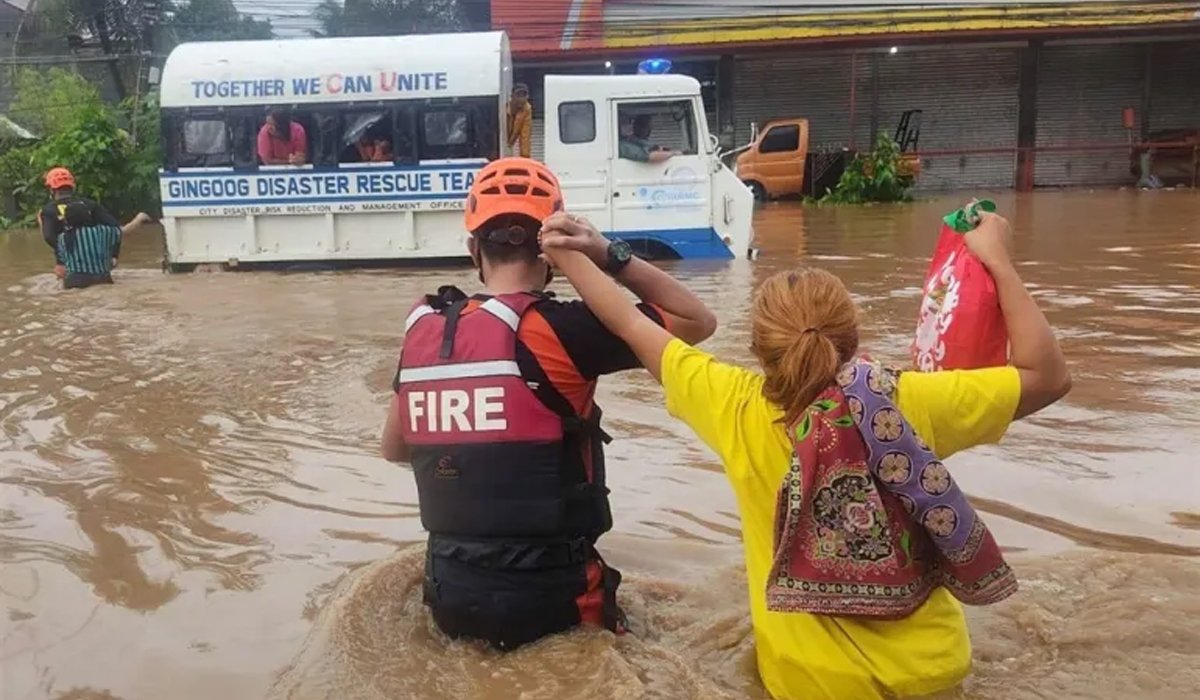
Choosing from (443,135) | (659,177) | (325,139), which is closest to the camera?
(659,177)

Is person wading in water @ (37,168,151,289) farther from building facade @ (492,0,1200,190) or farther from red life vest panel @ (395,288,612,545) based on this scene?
building facade @ (492,0,1200,190)

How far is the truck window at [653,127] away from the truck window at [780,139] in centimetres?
1121

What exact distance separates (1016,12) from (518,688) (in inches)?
986

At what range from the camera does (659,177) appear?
1188cm

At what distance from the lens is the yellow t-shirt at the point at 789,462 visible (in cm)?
222

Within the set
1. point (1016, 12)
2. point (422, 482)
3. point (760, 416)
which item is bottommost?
point (422, 482)

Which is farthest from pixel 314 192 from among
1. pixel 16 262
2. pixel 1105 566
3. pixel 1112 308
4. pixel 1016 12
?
pixel 1016 12

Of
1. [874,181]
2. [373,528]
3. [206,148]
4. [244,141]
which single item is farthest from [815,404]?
[874,181]

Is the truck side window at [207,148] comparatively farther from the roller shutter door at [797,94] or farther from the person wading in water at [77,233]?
the roller shutter door at [797,94]

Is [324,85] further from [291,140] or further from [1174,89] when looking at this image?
[1174,89]

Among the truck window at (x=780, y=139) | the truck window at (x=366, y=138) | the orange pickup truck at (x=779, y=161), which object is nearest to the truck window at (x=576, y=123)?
the truck window at (x=366, y=138)

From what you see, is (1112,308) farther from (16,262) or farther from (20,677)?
(16,262)

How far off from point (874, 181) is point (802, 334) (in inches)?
783

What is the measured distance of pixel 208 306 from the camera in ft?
34.3
